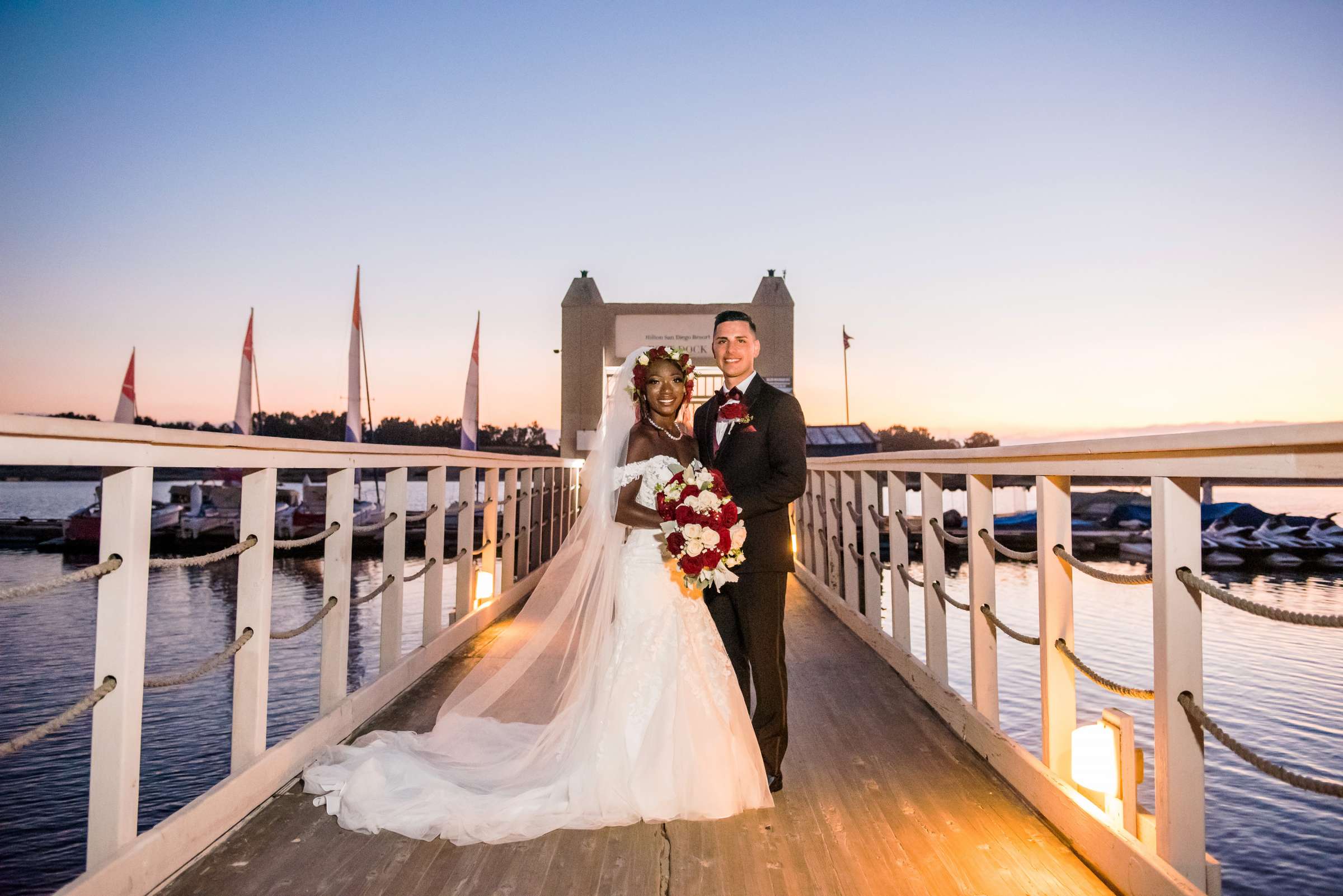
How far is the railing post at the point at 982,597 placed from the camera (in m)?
3.36

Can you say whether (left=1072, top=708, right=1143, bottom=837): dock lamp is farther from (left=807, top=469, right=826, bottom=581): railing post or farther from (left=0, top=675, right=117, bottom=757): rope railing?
(left=807, top=469, right=826, bottom=581): railing post

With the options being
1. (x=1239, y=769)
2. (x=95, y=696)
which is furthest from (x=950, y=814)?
(x=1239, y=769)

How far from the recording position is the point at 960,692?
561cm

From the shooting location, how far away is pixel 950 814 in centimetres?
269

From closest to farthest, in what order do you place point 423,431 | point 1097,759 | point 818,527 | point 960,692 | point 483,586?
1. point 1097,759
2. point 960,692
3. point 483,586
4. point 818,527
5. point 423,431

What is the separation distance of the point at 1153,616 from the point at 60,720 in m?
3.38

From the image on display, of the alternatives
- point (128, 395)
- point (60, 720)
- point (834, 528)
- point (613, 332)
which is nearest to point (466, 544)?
point (834, 528)

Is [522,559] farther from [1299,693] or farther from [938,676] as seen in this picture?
[1299,693]

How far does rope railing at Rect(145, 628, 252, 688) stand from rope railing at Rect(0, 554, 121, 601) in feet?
0.98

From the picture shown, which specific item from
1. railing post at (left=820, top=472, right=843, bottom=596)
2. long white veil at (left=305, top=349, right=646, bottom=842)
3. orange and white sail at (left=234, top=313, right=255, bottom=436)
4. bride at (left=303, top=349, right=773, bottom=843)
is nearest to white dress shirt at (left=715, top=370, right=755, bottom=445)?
bride at (left=303, top=349, right=773, bottom=843)

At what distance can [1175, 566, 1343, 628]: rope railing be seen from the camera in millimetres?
1397

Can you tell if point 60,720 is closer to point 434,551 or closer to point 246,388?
point 434,551

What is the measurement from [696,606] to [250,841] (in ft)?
5.12

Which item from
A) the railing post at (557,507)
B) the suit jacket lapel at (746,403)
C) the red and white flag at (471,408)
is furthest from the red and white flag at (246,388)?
the suit jacket lapel at (746,403)
